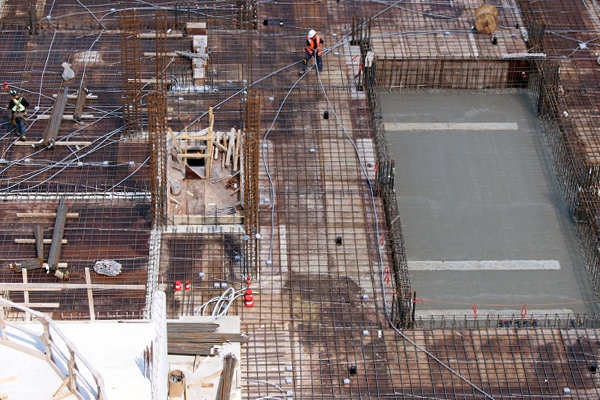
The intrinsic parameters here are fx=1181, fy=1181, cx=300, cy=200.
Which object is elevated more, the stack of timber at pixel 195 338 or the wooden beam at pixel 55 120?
the wooden beam at pixel 55 120

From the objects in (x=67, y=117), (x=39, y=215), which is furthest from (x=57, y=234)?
(x=67, y=117)

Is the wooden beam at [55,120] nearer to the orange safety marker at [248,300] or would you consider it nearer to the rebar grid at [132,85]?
the rebar grid at [132,85]

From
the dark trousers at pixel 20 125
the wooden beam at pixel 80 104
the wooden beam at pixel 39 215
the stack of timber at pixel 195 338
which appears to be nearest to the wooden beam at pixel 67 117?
the wooden beam at pixel 80 104

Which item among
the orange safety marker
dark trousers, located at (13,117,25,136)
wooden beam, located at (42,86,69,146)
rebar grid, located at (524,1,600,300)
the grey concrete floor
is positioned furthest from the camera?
dark trousers, located at (13,117,25,136)

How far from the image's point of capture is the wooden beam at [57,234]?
40.4 metres

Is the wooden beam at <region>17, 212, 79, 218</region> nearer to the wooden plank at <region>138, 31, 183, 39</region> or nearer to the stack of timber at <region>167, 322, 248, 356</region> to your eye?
the stack of timber at <region>167, 322, 248, 356</region>

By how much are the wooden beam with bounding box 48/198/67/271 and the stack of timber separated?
21.0ft

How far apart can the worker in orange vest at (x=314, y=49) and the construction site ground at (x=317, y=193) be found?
0.51 meters

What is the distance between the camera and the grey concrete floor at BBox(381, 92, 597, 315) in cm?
4234

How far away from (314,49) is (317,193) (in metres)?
7.63

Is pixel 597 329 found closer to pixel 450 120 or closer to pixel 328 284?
pixel 328 284

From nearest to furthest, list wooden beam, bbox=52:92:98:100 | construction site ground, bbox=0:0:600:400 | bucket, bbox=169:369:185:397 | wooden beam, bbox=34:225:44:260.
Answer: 1. bucket, bbox=169:369:185:397
2. construction site ground, bbox=0:0:600:400
3. wooden beam, bbox=34:225:44:260
4. wooden beam, bbox=52:92:98:100

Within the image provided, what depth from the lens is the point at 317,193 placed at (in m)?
44.2

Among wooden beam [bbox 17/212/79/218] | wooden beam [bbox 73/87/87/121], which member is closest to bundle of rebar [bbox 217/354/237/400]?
wooden beam [bbox 17/212/79/218]
